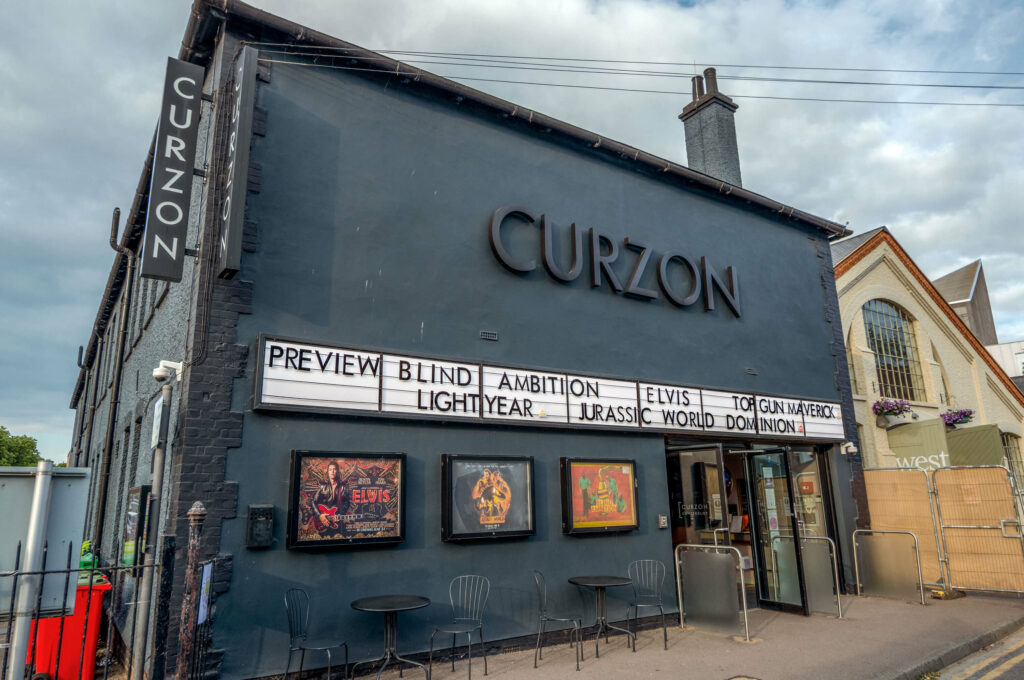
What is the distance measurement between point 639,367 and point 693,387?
1.16 meters

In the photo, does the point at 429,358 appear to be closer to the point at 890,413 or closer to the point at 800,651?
the point at 800,651

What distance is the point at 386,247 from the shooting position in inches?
312

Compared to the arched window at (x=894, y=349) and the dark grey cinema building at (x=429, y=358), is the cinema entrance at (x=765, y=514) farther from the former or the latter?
the arched window at (x=894, y=349)

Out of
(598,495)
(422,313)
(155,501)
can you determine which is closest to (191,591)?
(155,501)

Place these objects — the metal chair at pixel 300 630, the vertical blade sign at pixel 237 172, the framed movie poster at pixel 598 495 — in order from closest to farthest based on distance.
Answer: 1. the metal chair at pixel 300 630
2. the vertical blade sign at pixel 237 172
3. the framed movie poster at pixel 598 495

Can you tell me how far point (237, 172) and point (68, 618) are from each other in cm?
548

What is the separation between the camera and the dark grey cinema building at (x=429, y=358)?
6609mm

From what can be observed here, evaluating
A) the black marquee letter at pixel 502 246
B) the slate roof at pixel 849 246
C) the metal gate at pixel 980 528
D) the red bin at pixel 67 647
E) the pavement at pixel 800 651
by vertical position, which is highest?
the slate roof at pixel 849 246

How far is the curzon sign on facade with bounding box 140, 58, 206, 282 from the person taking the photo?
6512 mm

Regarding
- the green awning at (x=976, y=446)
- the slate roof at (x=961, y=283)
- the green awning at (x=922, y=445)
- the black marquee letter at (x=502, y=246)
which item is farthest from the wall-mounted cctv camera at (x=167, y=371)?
the slate roof at (x=961, y=283)

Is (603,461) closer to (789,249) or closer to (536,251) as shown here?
(536,251)

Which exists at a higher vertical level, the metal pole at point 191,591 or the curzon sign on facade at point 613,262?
the curzon sign on facade at point 613,262

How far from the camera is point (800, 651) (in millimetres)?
7609

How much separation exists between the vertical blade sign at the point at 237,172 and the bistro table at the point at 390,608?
3677 mm
